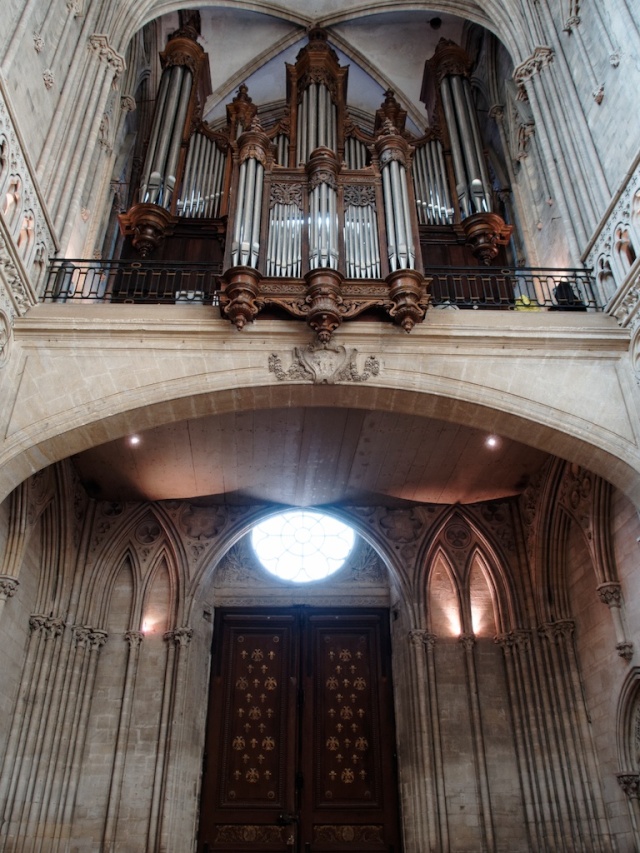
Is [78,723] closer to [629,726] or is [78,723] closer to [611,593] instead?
[629,726]

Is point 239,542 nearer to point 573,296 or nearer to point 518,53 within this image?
point 573,296

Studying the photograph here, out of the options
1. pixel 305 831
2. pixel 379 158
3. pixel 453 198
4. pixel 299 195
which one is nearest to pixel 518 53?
pixel 453 198

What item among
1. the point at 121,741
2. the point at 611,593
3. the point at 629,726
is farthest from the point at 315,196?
the point at 121,741

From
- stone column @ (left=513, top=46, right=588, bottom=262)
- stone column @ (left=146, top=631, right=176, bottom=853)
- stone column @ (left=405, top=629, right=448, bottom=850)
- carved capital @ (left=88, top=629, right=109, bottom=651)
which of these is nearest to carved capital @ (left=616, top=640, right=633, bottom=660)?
stone column @ (left=405, top=629, right=448, bottom=850)

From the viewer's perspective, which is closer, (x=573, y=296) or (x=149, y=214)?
(x=573, y=296)

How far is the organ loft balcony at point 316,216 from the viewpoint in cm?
764

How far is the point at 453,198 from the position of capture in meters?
11.8

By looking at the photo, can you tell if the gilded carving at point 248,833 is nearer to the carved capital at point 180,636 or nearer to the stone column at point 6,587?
the carved capital at point 180,636

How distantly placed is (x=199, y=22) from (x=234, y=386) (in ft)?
32.9

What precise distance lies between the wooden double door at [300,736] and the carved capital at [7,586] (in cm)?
349

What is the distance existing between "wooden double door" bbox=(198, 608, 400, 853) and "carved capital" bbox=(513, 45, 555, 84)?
26.2 ft

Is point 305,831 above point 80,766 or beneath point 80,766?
beneath

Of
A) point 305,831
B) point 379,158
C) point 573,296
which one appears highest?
point 379,158

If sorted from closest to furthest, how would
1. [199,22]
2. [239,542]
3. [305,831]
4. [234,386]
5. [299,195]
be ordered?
1. [234,386]
2. [299,195]
3. [305,831]
4. [239,542]
5. [199,22]
